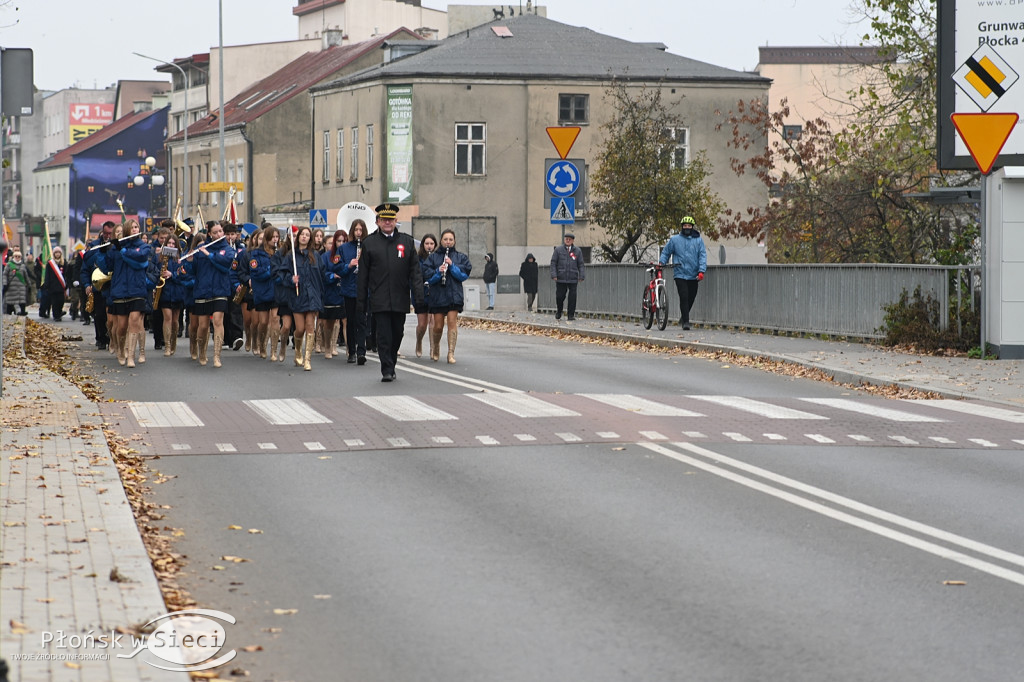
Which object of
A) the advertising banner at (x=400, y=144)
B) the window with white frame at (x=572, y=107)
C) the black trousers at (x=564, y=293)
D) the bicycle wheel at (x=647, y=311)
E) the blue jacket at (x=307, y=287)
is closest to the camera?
the blue jacket at (x=307, y=287)

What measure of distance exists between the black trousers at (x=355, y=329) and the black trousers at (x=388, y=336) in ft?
6.44

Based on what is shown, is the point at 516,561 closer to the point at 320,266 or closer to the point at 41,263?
the point at 320,266

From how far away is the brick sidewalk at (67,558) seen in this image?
5.77 meters

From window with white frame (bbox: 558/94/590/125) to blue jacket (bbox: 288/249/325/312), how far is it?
40.3 meters

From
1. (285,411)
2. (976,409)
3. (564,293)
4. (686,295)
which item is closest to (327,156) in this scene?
(564,293)

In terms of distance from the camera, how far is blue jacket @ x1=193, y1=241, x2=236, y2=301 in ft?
68.8

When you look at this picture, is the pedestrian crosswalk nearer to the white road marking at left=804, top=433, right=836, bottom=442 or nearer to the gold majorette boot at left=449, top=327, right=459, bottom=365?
the white road marking at left=804, top=433, right=836, bottom=442

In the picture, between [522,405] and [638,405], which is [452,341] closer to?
[522,405]

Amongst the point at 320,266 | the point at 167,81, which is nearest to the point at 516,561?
the point at 320,266

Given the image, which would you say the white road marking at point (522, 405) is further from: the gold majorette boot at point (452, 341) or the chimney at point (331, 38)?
the chimney at point (331, 38)

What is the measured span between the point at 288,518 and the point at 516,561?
1.74 metres

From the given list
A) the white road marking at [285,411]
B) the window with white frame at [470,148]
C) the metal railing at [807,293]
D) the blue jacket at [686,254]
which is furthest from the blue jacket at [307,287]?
the window with white frame at [470,148]

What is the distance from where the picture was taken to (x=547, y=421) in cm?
1393

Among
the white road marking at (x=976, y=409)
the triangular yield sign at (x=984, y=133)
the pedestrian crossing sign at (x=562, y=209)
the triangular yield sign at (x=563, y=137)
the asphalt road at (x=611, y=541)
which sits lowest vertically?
the asphalt road at (x=611, y=541)
